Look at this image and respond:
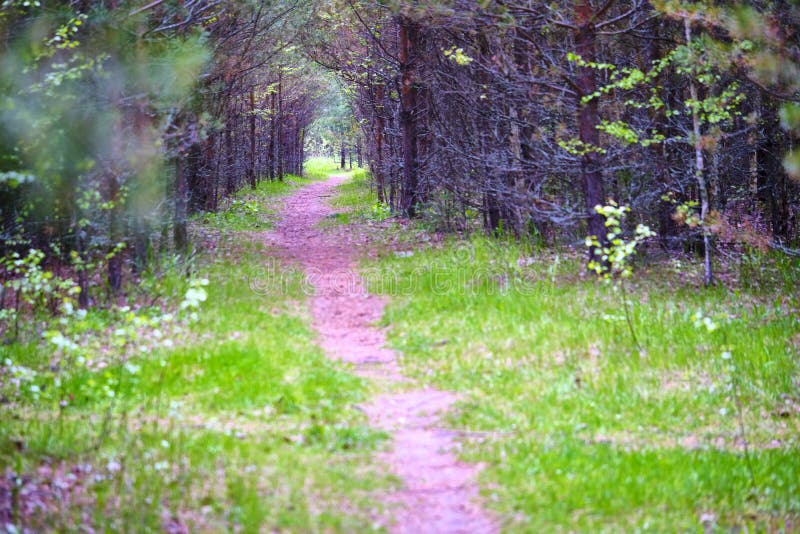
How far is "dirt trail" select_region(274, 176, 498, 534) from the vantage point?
495 cm

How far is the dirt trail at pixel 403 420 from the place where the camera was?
195 inches

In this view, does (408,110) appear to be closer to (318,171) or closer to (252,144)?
(252,144)

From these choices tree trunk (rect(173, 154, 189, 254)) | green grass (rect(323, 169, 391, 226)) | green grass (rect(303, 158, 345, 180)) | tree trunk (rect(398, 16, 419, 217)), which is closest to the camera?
tree trunk (rect(173, 154, 189, 254))

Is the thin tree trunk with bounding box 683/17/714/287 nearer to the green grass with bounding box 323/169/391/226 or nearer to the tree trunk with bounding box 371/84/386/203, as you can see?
the green grass with bounding box 323/169/391/226

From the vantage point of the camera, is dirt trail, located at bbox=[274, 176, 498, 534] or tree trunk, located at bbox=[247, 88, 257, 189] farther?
tree trunk, located at bbox=[247, 88, 257, 189]

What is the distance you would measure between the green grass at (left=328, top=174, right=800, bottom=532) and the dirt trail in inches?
8.6

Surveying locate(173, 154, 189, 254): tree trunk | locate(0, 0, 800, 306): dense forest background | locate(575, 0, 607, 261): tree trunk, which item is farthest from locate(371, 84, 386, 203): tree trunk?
locate(575, 0, 607, 261): tree trunk

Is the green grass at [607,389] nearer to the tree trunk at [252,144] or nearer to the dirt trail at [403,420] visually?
the dirt trail at [403,420]

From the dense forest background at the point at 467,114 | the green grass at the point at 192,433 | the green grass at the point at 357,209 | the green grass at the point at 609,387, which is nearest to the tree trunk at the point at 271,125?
the green grass at the point at 357,209

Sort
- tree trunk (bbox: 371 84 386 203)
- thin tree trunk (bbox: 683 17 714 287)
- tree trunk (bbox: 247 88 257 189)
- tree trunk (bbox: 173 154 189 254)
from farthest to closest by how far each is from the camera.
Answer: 1. tree trunk (bbox: 247 88 257 189)
2. tree trunk (bbox: 371 84 386 203)
3. tree trunk (bbox: 173 154 189 254)
4. thin tree trunk (bbox: 683 17 714 287)

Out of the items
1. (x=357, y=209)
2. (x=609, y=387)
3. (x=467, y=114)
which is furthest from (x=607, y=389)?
(x=357, y=209)

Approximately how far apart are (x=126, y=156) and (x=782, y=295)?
9.84 m

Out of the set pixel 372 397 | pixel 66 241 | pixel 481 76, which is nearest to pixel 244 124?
pixel 481 76

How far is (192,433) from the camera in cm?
602
